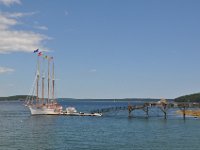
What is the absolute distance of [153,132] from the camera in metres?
94.1

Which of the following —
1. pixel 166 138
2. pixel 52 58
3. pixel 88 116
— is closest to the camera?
pixel 166 138

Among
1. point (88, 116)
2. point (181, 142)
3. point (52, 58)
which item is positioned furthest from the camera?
point (52, 58)

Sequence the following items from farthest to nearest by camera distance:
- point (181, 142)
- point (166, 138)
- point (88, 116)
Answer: point (88, 116)
point (166, 138)
point (181, 142)

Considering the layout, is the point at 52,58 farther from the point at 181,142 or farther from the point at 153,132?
the point at 181,142

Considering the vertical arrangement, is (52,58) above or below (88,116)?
above

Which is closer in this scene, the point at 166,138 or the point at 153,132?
the point at 166,138

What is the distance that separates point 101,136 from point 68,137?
6.85m

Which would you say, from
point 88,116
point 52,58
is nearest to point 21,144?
point 88,116

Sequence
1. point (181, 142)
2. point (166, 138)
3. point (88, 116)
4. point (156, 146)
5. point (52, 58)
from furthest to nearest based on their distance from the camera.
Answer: point (52, 58) < point (88, 116) < point (166, 138) < point (181, 142) < point (156, 146)

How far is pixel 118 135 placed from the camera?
8925cm

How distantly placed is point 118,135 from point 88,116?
→ 71919 millimetres

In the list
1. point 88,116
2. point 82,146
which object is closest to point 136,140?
point 82,146

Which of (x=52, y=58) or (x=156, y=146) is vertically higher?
(x=52, y=58)

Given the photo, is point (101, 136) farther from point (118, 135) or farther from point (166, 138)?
point (166, 138)
